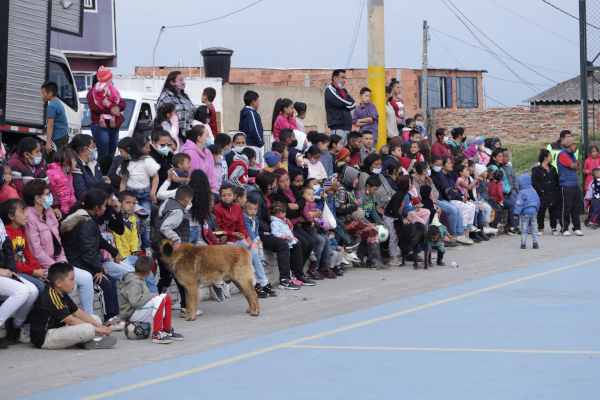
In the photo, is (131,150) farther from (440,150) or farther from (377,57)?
(440,150)

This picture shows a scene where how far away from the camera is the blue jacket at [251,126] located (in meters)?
15.2

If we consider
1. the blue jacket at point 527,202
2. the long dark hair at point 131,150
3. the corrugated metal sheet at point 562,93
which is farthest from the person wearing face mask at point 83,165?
the corrugated metal sheet at point 562,93

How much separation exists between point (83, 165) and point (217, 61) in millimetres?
25705

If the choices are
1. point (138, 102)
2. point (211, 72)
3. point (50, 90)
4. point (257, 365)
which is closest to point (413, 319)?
point (257, 365)

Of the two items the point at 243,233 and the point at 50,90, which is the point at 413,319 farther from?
the point at 50,90

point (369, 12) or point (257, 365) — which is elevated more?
point (369, 12)

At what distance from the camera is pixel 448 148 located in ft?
68.1

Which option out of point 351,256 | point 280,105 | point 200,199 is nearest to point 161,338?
point 200,199

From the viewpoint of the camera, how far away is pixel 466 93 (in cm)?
5088

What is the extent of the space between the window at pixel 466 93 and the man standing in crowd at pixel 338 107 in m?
33.1

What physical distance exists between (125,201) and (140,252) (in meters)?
0.76

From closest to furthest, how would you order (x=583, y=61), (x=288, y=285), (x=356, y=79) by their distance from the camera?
1. (x=288, y=285)
2. (x=583, y=61)
3. (x=356, y=79)

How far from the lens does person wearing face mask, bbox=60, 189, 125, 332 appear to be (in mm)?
9641

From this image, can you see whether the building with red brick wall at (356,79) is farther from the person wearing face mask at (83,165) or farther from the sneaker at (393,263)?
the person wearing face mask at (83,165)
